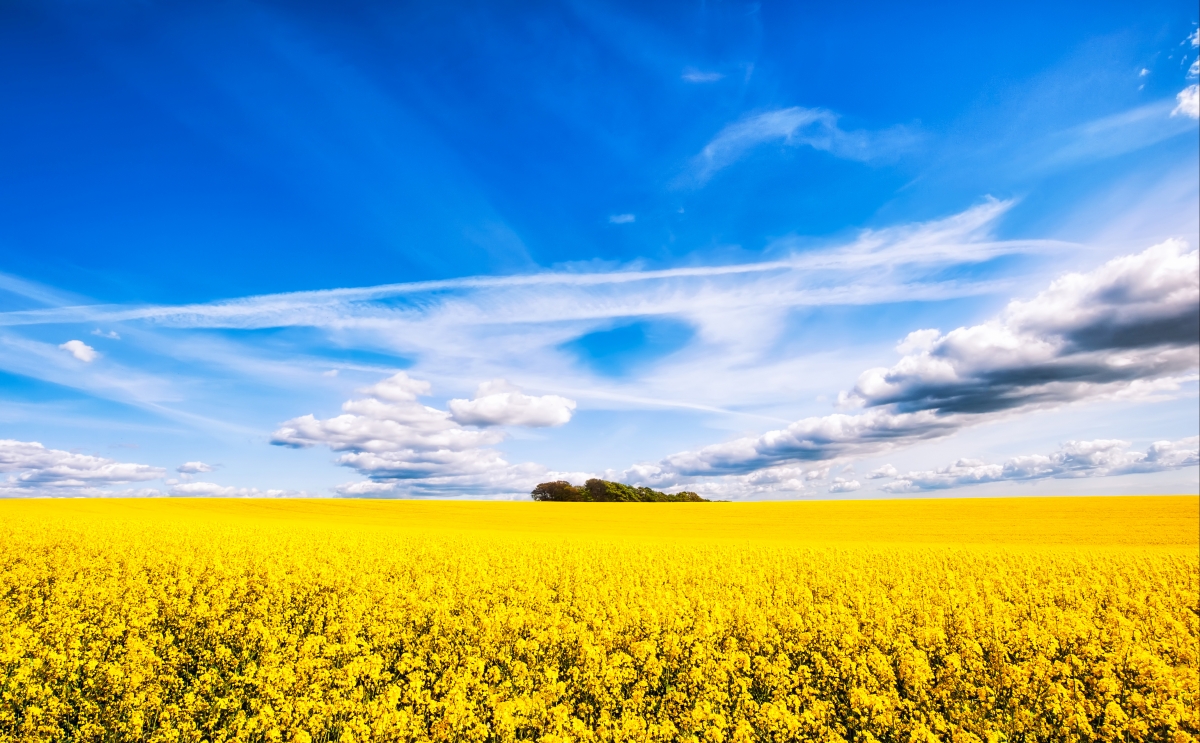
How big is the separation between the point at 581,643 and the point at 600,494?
64309 millimetres

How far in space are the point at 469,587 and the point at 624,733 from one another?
22.8 feet

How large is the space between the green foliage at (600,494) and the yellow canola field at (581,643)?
2107 inches

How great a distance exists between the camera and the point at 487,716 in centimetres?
689

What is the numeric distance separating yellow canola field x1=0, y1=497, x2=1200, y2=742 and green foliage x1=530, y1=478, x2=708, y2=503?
5352cm

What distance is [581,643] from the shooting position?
9172 mm

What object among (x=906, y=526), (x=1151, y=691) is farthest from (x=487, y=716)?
(x=906, y=526)

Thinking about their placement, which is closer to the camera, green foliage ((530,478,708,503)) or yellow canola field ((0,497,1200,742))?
yellow canola field ((0,497,1200,742))

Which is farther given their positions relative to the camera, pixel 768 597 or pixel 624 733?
pixel 768 597

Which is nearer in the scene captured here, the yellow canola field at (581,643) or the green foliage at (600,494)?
the yellow canola field at (581,643)

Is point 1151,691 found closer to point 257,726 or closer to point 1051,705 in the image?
point 1051,705

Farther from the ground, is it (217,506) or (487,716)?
(217,506)

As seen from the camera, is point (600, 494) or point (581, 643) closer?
point (581, 643)

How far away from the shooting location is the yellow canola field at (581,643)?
688 centimetres

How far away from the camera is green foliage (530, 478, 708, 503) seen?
235ft
